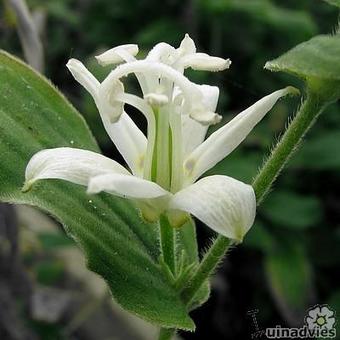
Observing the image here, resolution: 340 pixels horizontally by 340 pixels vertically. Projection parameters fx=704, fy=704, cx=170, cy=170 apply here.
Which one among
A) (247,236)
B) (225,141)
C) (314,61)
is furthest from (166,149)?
(247,236)

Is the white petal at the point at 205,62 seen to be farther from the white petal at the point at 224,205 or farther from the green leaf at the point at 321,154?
the green leaf at the point at 321,154

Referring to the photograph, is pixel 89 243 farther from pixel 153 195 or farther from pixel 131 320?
pixel 131 320

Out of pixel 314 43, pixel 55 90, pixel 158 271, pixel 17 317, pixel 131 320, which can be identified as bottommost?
pixel 131 320

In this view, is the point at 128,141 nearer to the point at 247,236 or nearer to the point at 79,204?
the point at 79,204

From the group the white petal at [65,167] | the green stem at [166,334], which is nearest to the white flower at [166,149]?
the white petal at [65,167]

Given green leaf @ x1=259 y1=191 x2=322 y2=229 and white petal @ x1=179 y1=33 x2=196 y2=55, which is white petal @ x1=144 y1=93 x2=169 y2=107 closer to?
white petal @ x1=179 y1=33 x2=196 y2=55

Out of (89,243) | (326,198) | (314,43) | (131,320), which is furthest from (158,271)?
(326,198)

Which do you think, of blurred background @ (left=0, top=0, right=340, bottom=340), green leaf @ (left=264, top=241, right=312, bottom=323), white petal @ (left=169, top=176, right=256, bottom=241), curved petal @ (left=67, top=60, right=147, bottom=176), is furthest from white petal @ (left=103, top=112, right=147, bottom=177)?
green leaf @ (left=264, top=241, right=312, bottom=323)
